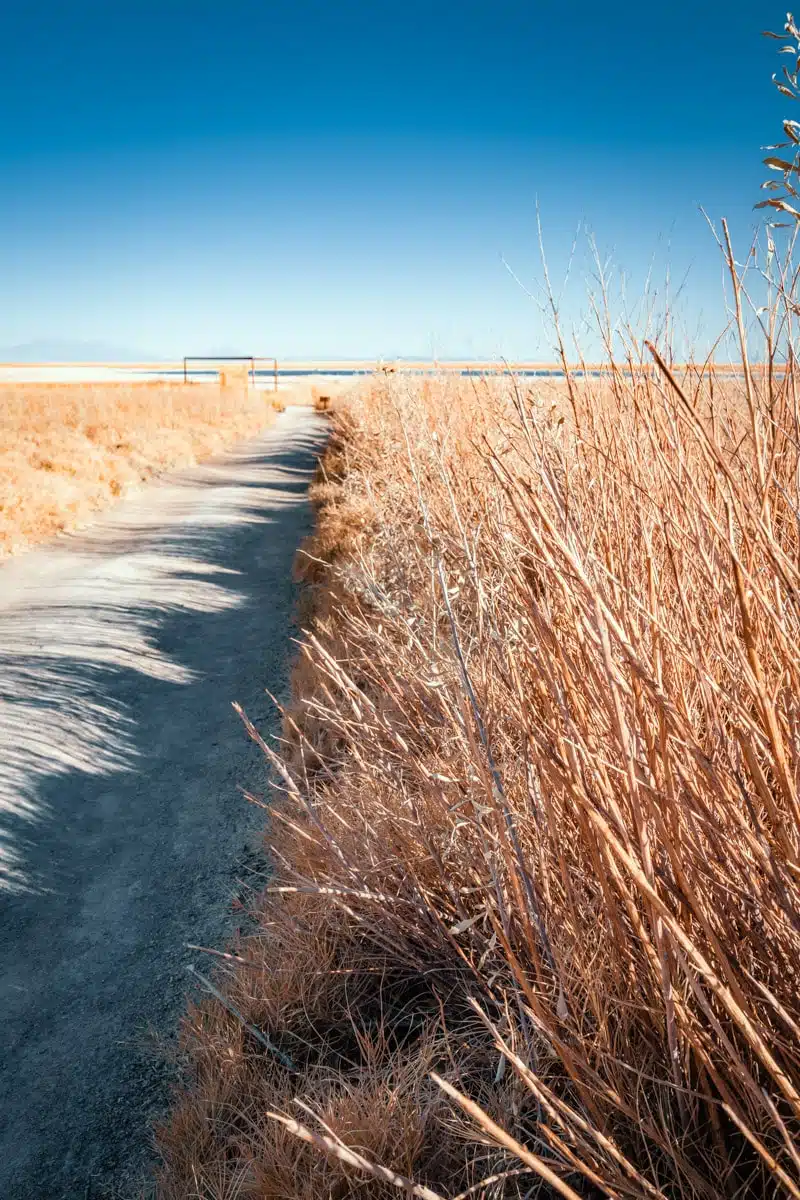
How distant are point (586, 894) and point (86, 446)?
12.6m

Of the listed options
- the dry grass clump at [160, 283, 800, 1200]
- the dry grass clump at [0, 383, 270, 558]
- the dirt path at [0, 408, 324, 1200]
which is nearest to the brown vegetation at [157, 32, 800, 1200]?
the dry grass clump at [160, 283, 800, 1200]

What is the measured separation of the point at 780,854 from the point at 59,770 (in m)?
3.32

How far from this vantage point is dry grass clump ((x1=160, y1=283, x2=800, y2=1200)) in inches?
37.7

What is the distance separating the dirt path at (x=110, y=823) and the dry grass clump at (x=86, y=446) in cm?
169

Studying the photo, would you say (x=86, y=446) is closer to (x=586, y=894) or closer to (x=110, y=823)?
(x=110, y=823)

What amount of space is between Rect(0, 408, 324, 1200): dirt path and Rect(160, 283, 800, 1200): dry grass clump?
1.00 feet

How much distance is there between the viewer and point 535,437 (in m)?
1.19

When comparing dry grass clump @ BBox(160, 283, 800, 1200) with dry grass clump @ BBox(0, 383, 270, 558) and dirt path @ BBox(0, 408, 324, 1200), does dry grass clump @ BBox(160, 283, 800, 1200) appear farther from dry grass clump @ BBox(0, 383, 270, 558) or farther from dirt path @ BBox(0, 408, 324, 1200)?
dry grass clump @ BBox(0, 383, 270, 558)

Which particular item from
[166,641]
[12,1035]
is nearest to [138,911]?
[12,1035]

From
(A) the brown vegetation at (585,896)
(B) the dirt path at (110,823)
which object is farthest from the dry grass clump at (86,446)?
(A) the brown vegetation at (585,896)

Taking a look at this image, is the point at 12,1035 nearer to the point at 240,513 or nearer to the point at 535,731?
the point at 535,731

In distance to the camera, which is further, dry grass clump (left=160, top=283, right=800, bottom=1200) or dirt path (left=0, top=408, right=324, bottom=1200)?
dirt path (left=0, top=408, right=324, bottom=1200)

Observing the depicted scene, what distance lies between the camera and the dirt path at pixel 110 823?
6.63 feet

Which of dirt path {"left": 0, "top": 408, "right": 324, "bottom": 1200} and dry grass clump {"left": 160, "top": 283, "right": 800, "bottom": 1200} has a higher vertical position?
dry grass clump {"left": 160, "top": 283, "right": 800, "bottom": 1200}
